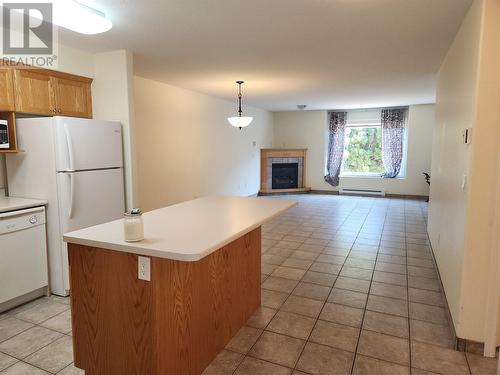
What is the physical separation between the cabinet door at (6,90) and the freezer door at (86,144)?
444mm

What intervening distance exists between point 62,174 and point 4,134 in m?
0.61

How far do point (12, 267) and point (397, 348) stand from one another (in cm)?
306

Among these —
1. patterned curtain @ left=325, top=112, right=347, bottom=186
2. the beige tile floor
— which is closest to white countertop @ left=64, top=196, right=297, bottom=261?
the beige tile floor

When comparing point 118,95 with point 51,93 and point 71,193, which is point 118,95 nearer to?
point 51,93

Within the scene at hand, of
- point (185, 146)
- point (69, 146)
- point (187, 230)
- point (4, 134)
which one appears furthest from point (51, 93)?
point (185, 146)

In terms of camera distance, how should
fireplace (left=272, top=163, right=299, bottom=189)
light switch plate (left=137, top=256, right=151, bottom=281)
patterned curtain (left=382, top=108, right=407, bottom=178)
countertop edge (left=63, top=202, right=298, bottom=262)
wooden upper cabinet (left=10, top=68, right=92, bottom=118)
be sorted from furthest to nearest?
fireplace (left=272, top=163, right=299, bottom=189)
patterned curtain (left=382, top=108, right=407, bottom=178)
wooden upper cabinet (left=10, top=68, right=92, bottom=118)
light switch plate (left=137, top=256, right=151, bottom=281)
countertop edge (left=63, top=202, right=298, bottom=262)

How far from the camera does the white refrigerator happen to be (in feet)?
9.32

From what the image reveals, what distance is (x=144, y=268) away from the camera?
1603mm

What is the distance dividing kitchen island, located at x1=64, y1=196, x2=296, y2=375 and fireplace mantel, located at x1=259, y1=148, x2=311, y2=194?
23.1 ft

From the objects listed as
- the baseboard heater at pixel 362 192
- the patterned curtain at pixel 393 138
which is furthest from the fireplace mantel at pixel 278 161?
the patterned curtain at pixel 393 138

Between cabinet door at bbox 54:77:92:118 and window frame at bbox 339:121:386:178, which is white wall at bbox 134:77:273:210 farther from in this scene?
window frame at bbox 339:121:386:178

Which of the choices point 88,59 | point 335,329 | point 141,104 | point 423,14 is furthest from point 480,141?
point 141,104

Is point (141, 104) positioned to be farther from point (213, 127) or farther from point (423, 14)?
point (423, 14)

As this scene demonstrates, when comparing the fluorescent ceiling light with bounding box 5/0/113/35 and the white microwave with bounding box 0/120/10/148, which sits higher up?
the fluorescent ceiling light with bounding box 5/0/113/35
